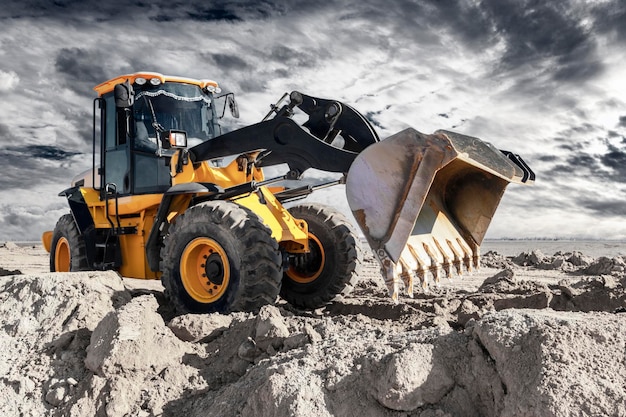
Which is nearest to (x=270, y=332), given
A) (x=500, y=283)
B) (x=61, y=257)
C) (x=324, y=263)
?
(x=324, y=263)

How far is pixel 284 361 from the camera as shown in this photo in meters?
3.49

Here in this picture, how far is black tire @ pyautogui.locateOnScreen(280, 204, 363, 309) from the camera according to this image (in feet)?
23.4

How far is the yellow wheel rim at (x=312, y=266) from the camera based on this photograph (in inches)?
288

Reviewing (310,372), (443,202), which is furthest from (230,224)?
(310,372)

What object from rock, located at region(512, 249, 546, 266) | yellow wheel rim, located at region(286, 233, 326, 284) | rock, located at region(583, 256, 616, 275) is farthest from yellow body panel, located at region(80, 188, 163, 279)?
rock, located at region(512, 249, 546, 266)

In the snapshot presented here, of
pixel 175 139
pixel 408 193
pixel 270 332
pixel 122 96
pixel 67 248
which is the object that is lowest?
pixel 270 332

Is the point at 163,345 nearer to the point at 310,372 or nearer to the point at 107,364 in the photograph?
the point at 107,364

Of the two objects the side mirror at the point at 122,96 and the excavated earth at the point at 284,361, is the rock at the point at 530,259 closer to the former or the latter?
→ the excavated earth at the point at 284,361

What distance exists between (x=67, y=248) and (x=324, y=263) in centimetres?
434

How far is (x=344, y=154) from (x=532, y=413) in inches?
138

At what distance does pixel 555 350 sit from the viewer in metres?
2.91

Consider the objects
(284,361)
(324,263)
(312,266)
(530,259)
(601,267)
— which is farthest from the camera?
(530,259)

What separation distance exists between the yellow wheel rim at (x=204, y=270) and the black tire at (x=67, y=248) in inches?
107

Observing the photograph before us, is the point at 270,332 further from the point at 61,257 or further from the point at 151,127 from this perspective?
the point at 61,257
